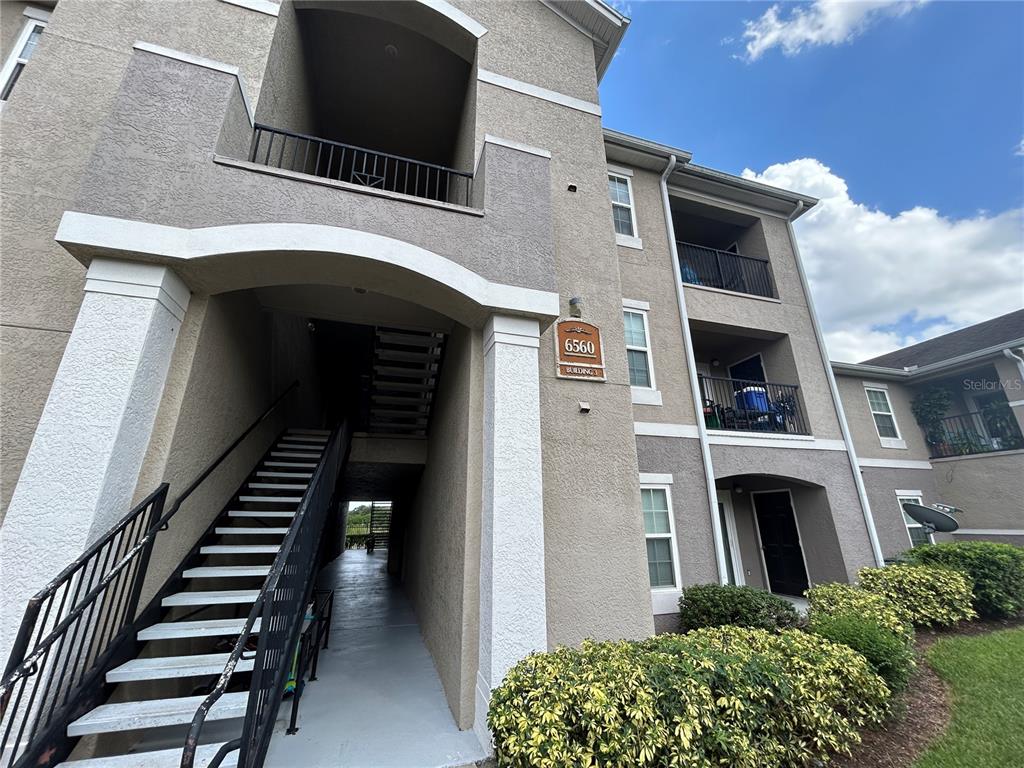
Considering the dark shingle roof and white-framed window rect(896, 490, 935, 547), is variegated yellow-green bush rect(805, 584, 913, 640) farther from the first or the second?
the dark shingle roof

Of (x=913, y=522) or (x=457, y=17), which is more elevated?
(x=457, y=17)

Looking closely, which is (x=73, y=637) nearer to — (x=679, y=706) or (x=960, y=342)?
(x=679, y=706)

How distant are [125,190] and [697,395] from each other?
→ 27.6ft

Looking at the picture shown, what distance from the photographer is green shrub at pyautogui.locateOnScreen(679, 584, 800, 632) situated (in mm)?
5613

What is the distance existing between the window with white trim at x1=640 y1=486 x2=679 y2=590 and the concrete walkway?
148 inches

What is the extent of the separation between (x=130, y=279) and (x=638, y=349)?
716 cm

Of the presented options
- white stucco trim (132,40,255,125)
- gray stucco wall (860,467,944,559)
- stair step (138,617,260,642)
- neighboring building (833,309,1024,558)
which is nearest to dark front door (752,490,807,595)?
gray stucco wall (860,467,944,559)

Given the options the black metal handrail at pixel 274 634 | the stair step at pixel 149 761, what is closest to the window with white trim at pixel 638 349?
the black metal handrail at pixel 274 634

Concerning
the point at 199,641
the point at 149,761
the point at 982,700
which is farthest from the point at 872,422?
the point at 199,641

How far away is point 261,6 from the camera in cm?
520

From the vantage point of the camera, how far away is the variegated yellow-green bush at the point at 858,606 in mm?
4786

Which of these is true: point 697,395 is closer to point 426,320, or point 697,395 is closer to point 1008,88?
point 426,320

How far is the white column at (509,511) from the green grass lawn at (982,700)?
10.8ft

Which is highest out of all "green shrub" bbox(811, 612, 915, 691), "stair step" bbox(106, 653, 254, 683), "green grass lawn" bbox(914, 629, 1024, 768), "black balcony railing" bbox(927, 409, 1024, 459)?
"black balcony railing" bbox(927, 409, 1024, 459)
